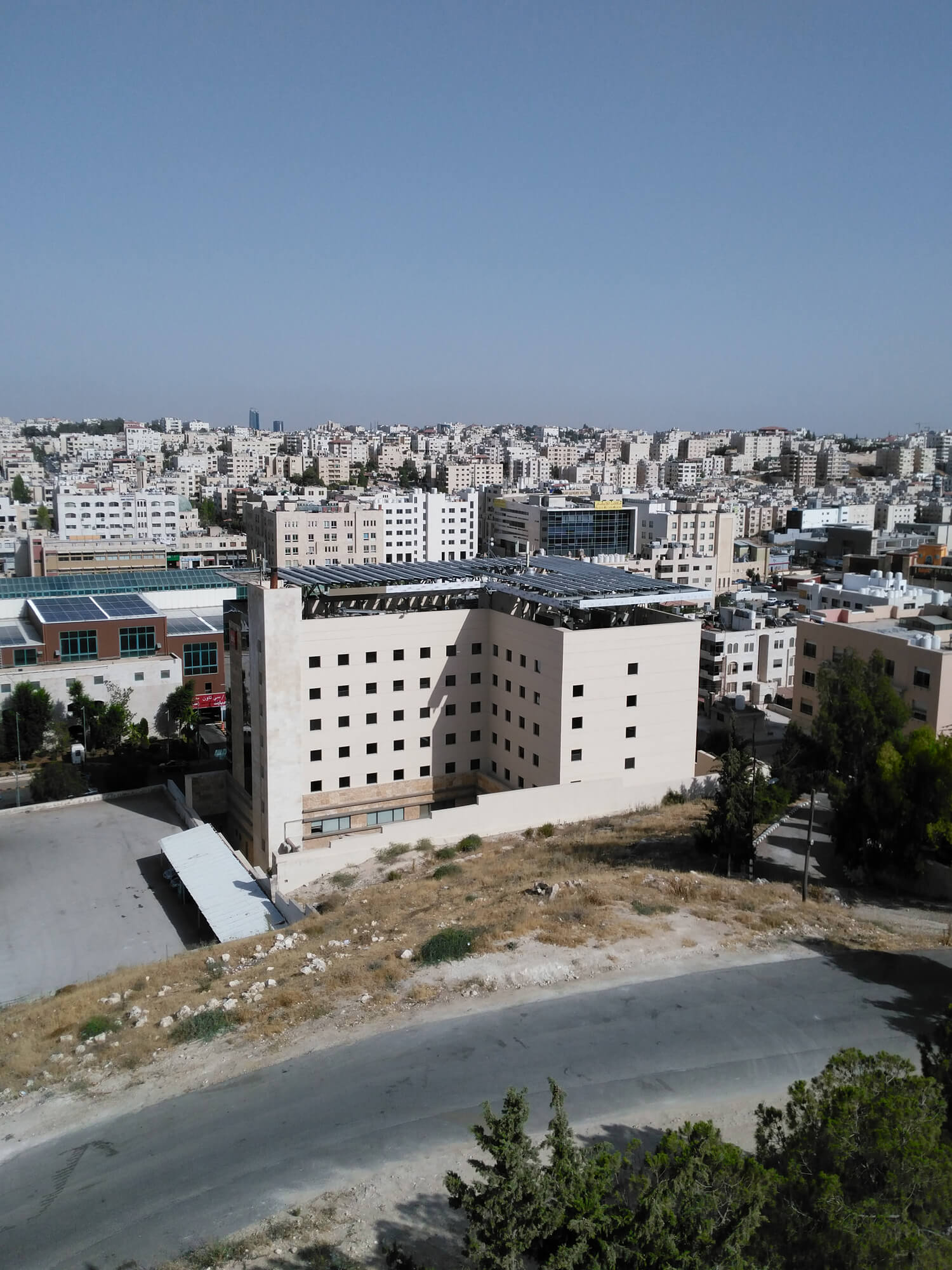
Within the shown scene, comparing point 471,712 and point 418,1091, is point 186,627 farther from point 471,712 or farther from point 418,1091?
point 418,1091

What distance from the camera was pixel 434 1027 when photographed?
1348 centimetres

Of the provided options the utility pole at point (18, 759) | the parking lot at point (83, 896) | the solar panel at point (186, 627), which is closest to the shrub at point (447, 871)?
the parking lot at point (83, 896)

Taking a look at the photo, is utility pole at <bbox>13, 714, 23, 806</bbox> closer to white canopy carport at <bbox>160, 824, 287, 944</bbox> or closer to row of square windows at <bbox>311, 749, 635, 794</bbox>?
white canopy carport at <bbox>160, 824, 287, 944</bbox>

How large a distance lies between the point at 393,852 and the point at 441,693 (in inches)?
239

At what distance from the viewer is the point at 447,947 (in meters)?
16.0

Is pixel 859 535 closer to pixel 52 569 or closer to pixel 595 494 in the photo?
pixel 595 494

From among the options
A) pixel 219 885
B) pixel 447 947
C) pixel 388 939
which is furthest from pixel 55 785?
pixel 447 947

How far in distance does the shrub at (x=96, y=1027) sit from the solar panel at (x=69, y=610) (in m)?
29.7

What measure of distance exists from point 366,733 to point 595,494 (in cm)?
6951

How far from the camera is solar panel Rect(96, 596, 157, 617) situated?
43688mm

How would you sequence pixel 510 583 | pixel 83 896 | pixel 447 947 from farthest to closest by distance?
pixel 510 583, pixel 83 896, pixel 447 947

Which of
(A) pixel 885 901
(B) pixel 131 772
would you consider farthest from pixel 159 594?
(A) pixel 885 901

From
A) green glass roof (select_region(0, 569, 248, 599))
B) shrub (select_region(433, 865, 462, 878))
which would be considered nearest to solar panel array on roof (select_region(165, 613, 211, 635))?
green glass roof (select_region(0, 569, 248, 599))

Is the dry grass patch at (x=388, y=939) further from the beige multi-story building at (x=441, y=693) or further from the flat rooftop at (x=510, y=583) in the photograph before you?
the flat rooftop at (x=510, y=583)
